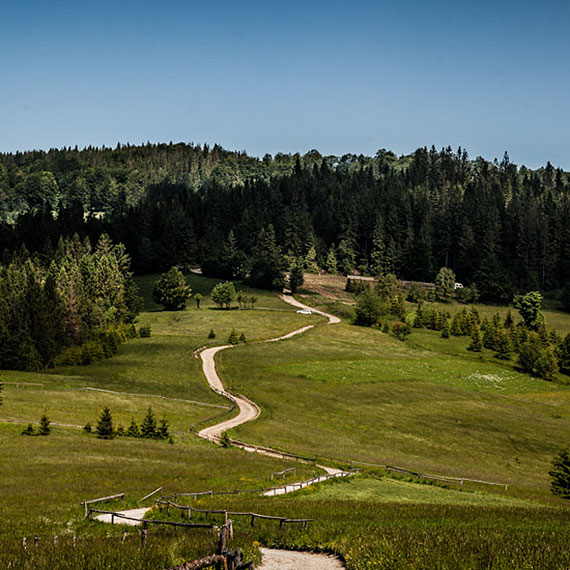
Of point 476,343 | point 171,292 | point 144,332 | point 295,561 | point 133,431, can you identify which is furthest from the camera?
point 171,292

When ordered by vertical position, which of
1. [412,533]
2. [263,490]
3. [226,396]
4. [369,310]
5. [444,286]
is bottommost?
[226,396]

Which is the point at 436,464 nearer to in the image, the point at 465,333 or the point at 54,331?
the point at 54,331

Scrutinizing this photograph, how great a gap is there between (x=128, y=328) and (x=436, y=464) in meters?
82.1

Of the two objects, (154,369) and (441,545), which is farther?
(154,369)

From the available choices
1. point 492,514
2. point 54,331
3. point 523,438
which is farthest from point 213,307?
point 492,514

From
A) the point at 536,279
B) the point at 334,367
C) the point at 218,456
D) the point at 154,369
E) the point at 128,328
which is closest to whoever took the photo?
the point at 218,456

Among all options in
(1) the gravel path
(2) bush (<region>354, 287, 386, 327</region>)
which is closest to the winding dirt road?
(2) bush (<region>354, 287, 386, 327</region>)

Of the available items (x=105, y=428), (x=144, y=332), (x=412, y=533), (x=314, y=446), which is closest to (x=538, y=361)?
(x=314, y=446)

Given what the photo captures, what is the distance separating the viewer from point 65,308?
119062 millimetres

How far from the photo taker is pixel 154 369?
92875mm

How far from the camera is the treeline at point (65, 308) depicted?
9692cm

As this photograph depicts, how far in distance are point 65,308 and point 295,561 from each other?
11373 cm

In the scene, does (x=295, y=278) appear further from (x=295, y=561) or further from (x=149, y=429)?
(x=295, y=561)

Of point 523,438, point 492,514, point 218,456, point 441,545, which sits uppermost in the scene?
point 441,545
